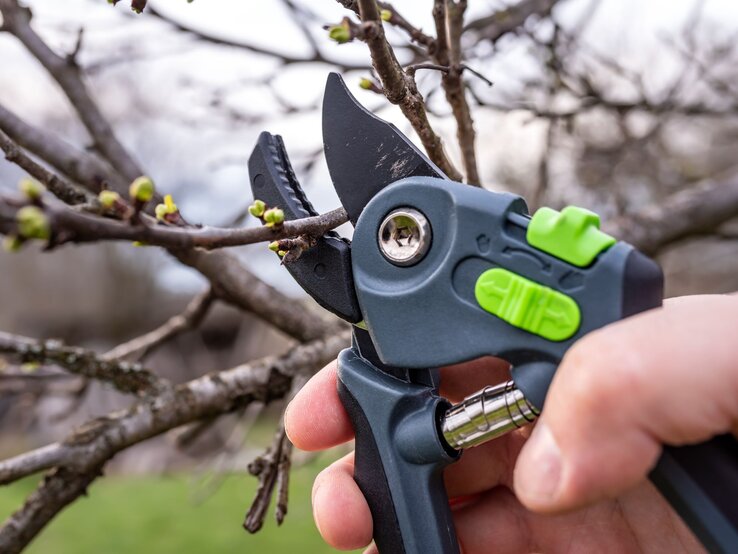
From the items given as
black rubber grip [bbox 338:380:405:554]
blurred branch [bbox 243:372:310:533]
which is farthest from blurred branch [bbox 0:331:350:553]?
black rubber grip [bbox 338:380:405:554]

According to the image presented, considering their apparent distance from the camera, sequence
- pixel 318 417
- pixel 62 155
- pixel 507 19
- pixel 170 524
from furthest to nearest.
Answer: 1. pixel 170 524
2. pixel 507 19
3. pixel 62 155
4. pixel 318 417

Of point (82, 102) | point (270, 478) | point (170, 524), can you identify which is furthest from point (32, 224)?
point (170, 524)

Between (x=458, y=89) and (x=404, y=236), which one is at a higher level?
(x=458, y=89)

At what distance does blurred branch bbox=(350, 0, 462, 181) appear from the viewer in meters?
0.83

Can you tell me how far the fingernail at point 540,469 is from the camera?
78 centimetres

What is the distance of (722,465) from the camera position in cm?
80

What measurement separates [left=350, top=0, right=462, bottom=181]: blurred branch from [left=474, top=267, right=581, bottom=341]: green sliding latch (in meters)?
0.28

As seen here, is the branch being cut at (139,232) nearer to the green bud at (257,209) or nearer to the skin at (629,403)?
the green bud at (257,209)

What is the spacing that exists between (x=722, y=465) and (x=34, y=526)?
121 cm

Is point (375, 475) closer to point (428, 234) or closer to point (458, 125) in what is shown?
point (428, 234)

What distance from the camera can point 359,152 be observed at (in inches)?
41.8

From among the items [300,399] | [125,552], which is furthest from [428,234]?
[125,552]

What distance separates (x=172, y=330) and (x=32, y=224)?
1.57 m

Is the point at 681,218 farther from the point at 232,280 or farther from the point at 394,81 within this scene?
the point at 394,81
